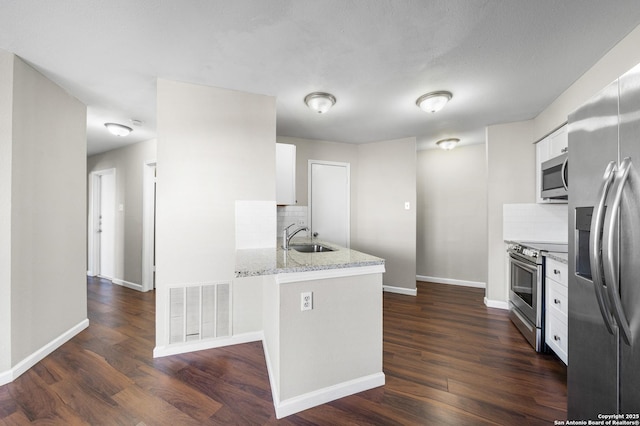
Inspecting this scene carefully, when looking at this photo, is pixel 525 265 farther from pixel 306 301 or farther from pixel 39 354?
pixel 39 354

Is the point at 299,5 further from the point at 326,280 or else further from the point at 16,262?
the point at 16,262

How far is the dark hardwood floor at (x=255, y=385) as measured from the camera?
1.60 metres

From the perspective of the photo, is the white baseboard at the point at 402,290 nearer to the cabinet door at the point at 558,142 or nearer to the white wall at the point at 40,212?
the cabinet door at the point at 558,142

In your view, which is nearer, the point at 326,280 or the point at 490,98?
the point at 326,280

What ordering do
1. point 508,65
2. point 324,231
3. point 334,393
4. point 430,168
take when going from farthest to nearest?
point 430,168 < point 324,231 < point 508,65 < point 334,393

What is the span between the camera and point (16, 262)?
201 centimetres

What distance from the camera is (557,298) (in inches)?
84.4

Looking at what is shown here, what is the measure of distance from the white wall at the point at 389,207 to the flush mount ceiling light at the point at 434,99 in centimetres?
148

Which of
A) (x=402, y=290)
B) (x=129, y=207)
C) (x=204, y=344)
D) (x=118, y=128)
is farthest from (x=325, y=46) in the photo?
(x=129, y=207)

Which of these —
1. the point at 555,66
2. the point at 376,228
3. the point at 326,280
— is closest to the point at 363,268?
the point at 326,280

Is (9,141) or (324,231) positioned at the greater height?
(9,141)

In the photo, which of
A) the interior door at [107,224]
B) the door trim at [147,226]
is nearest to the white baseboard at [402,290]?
the door trim at [147,226]

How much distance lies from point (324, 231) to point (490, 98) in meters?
2.76

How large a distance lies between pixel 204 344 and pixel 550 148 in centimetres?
416
